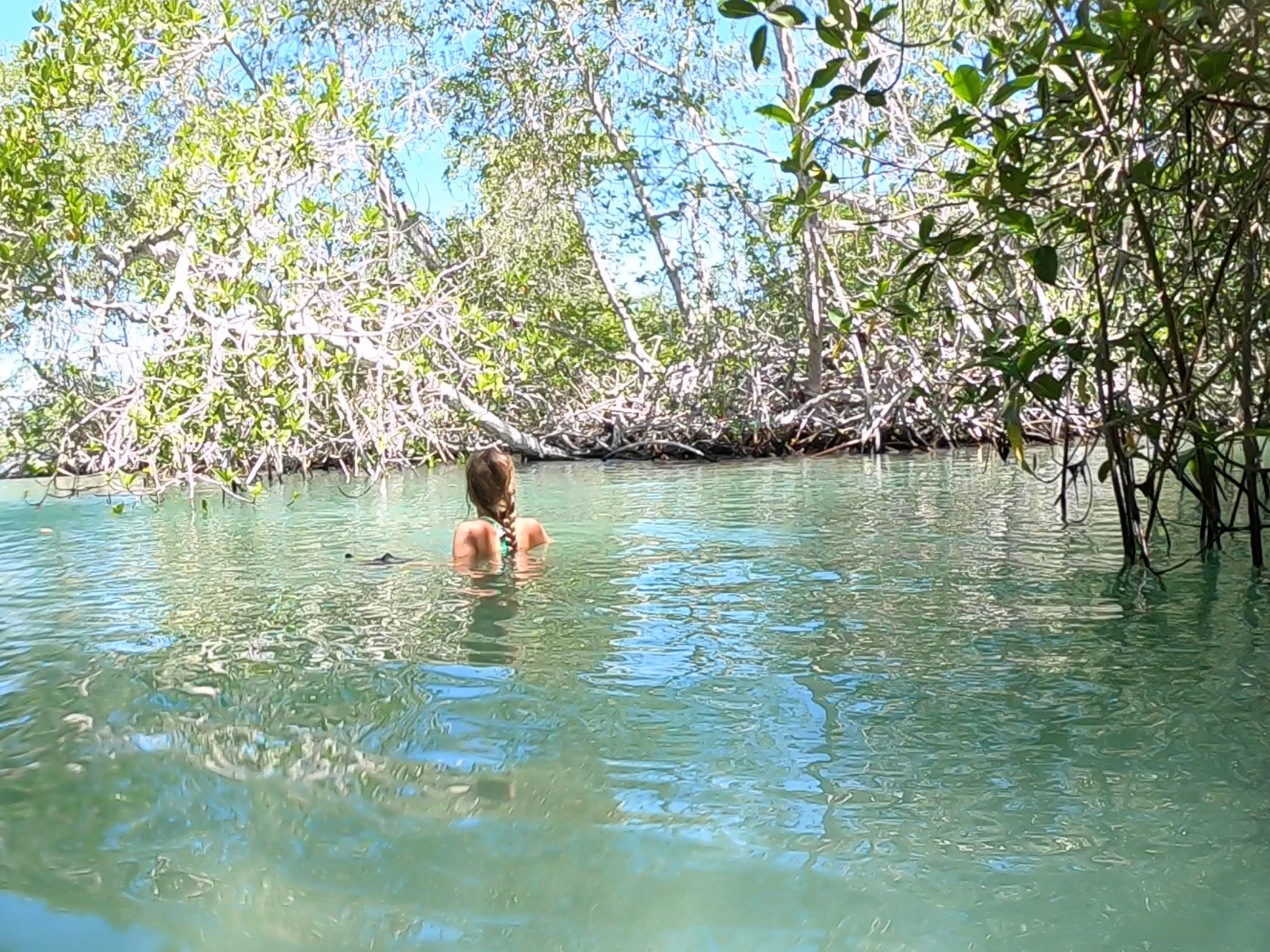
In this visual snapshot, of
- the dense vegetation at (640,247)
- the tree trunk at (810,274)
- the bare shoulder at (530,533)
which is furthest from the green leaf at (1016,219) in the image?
the tree trunk at (810,274)

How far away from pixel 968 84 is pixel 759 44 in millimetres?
617

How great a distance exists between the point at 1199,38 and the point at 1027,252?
77cm

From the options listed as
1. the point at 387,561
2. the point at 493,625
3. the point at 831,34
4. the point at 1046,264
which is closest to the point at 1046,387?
the point at 1046,264

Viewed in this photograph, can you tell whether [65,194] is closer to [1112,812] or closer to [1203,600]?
[1203,600]

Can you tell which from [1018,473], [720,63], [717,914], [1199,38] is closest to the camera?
[717,914]

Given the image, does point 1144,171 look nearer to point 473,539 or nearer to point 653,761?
point 653,761

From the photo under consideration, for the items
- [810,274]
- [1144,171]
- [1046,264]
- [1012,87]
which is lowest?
[1046,264]

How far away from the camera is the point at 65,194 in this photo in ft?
24.1

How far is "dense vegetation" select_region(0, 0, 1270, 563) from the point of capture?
4.18 meters

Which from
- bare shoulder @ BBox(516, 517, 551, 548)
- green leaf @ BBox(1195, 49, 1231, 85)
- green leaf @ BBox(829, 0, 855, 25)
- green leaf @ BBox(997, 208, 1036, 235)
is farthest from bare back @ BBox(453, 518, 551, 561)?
green leaf @ BBox(1195, 49, 1231, 85)

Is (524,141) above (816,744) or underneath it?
above

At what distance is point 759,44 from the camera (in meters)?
3.20

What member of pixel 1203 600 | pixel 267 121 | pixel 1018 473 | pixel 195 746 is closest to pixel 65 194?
pixel 267 121

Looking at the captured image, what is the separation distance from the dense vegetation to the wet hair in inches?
59.1
